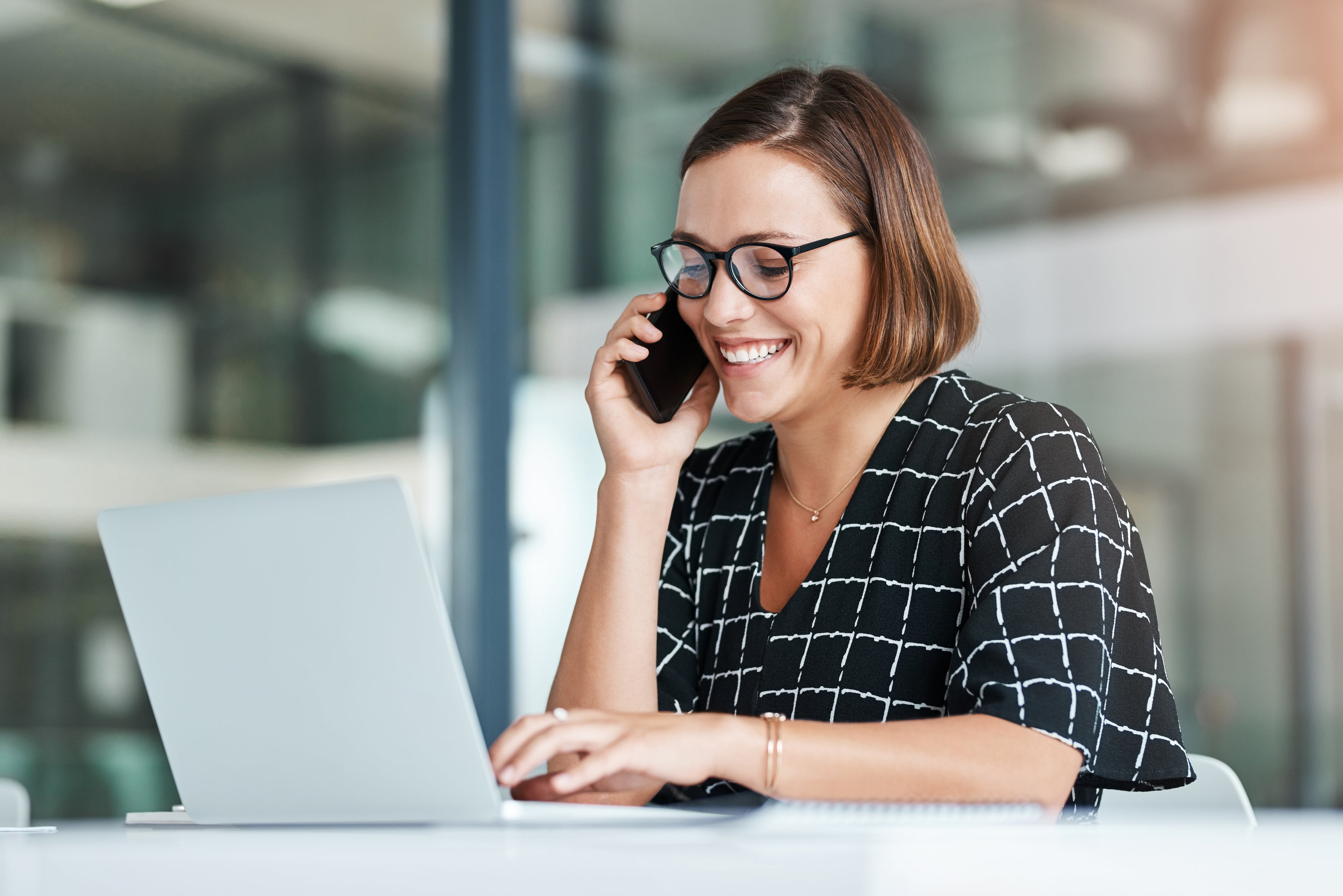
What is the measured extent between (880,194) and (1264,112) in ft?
7.94

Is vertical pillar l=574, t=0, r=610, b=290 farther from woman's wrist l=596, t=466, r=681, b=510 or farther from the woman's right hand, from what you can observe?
woman's wrist l=596, t=466, r=681, b=510

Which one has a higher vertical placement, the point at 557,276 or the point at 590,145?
the point at 590,145

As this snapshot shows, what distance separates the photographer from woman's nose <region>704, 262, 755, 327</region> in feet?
5.28

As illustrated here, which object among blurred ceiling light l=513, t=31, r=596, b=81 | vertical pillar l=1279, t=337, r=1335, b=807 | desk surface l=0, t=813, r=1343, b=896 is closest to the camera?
desk surface l=0, t=813, r=1343, b=896

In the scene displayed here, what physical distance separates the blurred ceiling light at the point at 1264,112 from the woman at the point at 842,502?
2247 mm

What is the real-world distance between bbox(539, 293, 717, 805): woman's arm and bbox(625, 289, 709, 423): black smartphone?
0.01m

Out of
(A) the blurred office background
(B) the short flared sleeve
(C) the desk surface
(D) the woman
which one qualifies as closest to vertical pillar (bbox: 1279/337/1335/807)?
(A) the blurred office background

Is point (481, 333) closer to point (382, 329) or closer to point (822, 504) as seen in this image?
point (382, 329)

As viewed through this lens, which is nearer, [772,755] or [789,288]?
[772,755]

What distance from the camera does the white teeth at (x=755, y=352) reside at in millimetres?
1673

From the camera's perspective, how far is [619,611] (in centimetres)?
161

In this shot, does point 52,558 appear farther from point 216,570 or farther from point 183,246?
point 216,570

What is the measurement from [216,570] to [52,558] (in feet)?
7.72

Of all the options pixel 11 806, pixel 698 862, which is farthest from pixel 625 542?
pixel 698 862
